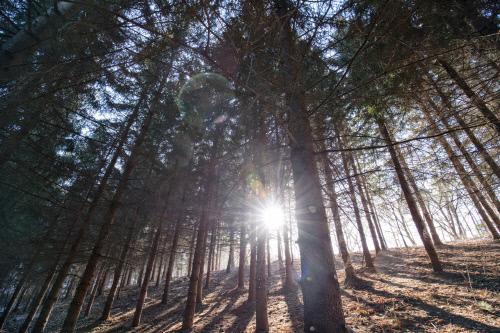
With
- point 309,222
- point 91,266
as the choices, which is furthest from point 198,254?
point 309,222

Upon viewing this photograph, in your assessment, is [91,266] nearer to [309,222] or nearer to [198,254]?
[198,254]

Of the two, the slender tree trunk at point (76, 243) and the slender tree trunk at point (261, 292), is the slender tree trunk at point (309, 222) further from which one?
the slender tree trunk at point (76, 243)

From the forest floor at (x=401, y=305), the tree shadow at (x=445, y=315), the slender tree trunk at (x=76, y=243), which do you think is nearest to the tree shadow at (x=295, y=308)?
the forest floor at (x=401, y=305)

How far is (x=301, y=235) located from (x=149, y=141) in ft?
24.0

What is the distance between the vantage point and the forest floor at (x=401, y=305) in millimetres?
5516

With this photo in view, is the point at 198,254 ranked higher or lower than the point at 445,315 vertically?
higher

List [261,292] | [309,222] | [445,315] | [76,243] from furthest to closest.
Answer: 1. [261,292]
2. [76,243]
3. [445,315]
4. [309,222]

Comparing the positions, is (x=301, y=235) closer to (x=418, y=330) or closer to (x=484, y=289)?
(x=418, y=330)

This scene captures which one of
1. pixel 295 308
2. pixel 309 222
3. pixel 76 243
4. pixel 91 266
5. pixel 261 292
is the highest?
pixel 76 243

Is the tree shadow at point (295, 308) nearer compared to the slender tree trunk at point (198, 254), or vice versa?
the tree shadow at point (295, 308)

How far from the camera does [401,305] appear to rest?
6672 mm

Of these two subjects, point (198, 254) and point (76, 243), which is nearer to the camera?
point (76, 243)

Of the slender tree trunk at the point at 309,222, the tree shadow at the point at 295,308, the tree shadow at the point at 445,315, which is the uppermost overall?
the slender tree trunk at the point at 309,222

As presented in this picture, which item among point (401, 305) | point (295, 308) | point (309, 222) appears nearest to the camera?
point (309, 222)
